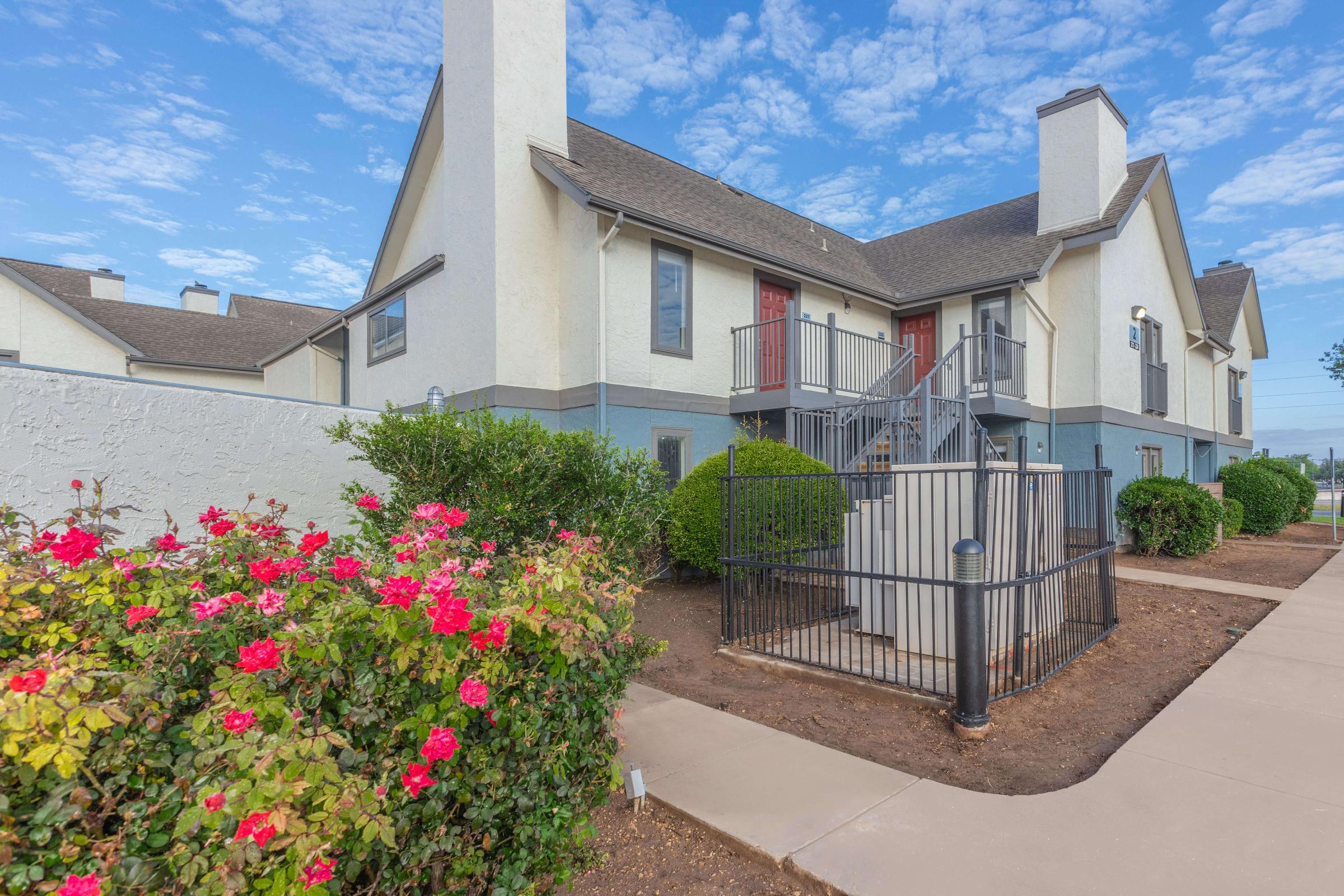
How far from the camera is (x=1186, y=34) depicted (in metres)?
12.0

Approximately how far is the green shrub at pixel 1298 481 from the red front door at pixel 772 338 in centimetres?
1630

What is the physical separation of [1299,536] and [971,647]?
18.3 metres

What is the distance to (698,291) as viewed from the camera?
1120 cm

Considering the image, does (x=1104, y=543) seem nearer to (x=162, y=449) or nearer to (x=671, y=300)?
(x=671, y=300)

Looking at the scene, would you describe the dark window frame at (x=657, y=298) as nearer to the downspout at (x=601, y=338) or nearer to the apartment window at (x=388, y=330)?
the downspout at (x=601, y=338)

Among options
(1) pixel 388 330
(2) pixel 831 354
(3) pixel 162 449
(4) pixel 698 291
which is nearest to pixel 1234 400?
(2) pixel 831 354

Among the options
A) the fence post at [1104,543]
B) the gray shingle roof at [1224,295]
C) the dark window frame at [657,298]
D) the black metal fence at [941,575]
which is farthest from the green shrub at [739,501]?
the gray shingle roof at [1224,295]

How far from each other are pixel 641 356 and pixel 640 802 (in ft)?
24.9

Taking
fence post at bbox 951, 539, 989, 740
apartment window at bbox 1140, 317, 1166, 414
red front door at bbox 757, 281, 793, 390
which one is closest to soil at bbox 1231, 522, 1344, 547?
apartment window at bbox 1140, 317, 1166, 414

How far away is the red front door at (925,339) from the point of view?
1470cm

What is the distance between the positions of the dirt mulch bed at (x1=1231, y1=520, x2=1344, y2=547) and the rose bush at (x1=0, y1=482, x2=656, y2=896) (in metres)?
18.3

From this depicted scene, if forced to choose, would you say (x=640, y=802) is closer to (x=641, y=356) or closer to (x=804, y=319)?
(x=641, y=356)

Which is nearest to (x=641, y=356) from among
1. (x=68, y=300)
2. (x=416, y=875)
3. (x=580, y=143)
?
(x=580, y=143)

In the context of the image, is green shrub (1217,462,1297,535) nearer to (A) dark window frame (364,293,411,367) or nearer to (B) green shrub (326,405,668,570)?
(B) green shrub (326,405,668,570)
